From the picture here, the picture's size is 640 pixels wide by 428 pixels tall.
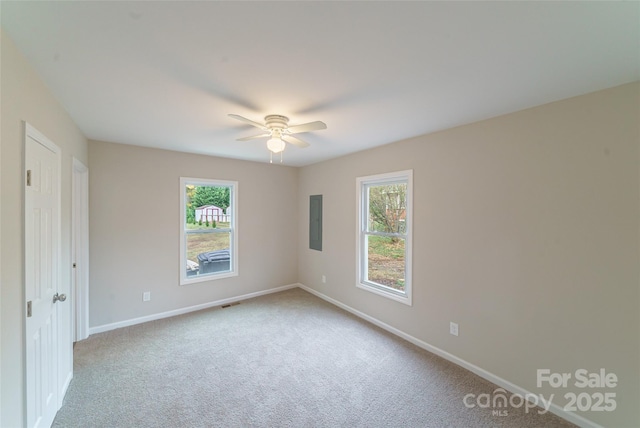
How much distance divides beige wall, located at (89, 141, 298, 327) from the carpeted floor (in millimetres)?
486

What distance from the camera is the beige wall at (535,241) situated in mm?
1756

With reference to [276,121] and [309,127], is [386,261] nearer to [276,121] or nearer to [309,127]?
[309,127]

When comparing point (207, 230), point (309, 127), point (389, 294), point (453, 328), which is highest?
point (309, 127)

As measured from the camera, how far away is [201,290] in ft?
13.4

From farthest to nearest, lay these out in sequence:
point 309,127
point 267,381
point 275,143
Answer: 1. point 267,381
2. point 275,143
3. point 309,127

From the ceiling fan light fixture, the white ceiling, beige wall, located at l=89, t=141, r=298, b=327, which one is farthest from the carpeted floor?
the white ceiling

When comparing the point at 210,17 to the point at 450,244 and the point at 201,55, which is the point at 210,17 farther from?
the point at 450,244

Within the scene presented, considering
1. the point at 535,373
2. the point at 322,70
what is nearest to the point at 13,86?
the point at 322,70

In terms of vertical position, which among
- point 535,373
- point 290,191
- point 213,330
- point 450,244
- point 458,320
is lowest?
point 213,330

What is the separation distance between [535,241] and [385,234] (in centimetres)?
165

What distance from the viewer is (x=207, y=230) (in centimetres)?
416

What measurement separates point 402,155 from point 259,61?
2215 millimetres

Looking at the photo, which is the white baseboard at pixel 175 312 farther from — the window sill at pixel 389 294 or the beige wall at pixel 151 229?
the window sill at pixel 389 294

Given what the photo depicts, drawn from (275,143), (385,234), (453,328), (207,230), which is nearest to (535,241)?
(453,328)
